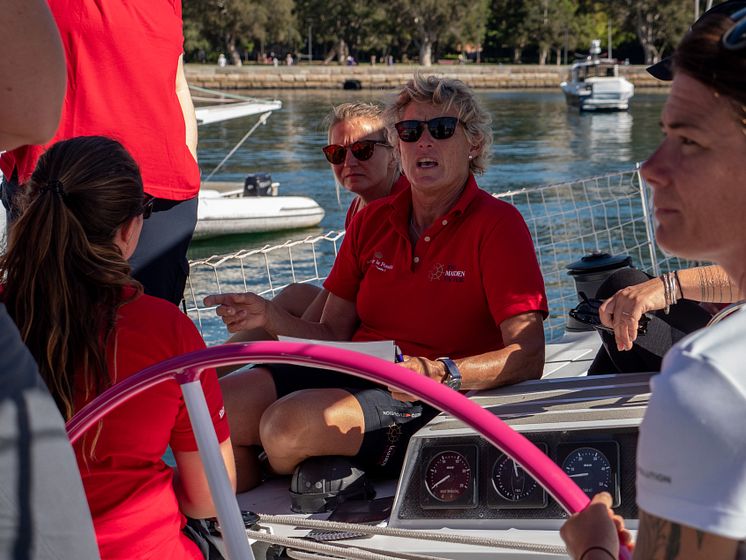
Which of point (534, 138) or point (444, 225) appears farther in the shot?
point (534, 138)

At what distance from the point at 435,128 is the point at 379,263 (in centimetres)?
42

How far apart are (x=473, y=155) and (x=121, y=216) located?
1441 millimetres

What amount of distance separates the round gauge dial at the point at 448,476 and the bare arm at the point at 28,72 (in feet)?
4.89

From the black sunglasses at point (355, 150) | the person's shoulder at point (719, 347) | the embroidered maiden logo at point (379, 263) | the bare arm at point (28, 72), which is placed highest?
the bare arm at point (28, 72)

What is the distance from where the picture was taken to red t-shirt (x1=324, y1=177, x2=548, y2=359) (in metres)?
2.88

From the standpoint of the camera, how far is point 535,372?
2.87 meters

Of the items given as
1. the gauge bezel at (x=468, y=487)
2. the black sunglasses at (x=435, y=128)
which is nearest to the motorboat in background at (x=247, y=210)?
the black sunglasses at (x=435, y=128)

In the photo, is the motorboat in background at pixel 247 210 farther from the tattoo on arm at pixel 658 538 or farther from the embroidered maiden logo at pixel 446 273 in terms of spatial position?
the tattoo on arm at pixel 658 538

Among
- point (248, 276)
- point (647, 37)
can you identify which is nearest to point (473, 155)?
point (248, 276)

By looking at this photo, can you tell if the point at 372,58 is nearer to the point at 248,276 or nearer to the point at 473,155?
the point at 248,276

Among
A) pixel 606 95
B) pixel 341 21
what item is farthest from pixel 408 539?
pixel 341 21

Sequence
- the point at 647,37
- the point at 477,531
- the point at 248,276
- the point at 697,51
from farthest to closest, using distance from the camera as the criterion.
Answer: the point at 647,37 → the point at 248,276 → the point at 477,531 → the point at 697,51

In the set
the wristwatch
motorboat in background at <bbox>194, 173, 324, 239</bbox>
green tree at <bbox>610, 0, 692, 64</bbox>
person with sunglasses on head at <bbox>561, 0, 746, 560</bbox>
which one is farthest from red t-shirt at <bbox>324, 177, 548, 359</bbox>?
green tree at <bbox>610, 0, 692, 64</bbox>

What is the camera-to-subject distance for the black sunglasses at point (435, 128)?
10.2 ft
